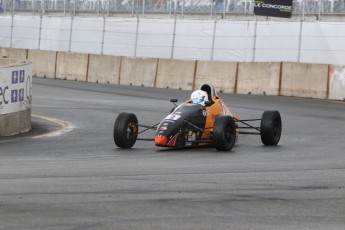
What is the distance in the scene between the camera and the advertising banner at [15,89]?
18797mm

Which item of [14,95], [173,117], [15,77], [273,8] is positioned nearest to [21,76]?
[15,77]

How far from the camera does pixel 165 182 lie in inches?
444

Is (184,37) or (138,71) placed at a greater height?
(184,37)

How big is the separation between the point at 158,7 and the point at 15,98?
29600 mm

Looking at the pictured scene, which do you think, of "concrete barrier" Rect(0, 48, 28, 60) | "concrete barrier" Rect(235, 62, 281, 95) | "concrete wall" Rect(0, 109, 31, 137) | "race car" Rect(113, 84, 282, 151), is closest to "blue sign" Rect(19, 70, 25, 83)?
"concrete wall" Rect(0, 109, 31, 137)

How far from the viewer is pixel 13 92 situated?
1944 cm

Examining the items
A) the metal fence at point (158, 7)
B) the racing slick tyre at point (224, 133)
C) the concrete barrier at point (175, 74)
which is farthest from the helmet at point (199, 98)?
the metal fence at point (158, 7)

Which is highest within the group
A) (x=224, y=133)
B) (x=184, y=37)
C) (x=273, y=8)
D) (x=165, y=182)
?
(x=273, y=8)

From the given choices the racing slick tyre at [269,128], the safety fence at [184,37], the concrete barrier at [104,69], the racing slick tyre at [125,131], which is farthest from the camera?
the concrete barrier at [104,69]

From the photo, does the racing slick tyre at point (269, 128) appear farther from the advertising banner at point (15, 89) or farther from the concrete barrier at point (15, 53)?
the concrete barrier at point (15, 53)

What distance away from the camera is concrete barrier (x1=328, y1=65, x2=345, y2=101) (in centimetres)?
3222

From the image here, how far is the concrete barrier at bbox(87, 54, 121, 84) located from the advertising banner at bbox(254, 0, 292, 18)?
622 centimetres

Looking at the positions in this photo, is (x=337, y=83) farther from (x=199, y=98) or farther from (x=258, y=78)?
(x=199, y=98)

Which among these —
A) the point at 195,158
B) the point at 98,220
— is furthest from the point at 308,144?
the point at 98,220
